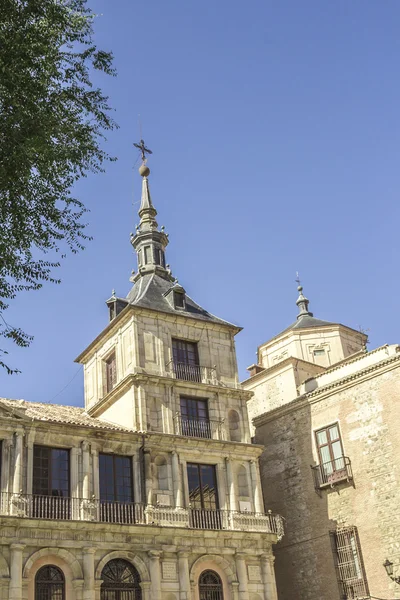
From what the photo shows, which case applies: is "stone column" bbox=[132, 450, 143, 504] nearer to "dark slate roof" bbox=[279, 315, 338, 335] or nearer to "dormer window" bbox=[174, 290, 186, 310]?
"dormer window" bbox=[174, 290, 186, 310]

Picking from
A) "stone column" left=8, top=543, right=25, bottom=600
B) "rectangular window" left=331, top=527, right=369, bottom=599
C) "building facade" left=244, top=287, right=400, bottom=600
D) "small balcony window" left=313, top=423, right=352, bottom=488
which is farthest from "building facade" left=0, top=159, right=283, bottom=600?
"small balcony window" left=313, top=423, right=352, bottom=488

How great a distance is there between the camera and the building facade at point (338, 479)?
26.3 m

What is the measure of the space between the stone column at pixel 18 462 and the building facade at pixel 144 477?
0.11 ft

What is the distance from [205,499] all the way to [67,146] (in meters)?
16.1

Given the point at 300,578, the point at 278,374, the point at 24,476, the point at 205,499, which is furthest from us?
the point at 278,374

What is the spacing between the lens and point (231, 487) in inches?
1068

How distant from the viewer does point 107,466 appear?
2541 cm

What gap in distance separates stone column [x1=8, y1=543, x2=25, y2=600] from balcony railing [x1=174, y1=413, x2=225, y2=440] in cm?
772

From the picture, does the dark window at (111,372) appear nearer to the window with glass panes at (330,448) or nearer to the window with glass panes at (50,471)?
the window with glass panes at (50,471)

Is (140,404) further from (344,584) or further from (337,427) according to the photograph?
(344,584)

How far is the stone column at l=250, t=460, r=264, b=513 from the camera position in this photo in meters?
27.4

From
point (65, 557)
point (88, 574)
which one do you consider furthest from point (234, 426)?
point (65, 557)

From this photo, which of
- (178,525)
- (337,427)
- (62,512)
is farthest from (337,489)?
(62,512)

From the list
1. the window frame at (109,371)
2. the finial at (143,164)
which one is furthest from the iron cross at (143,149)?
the window frame at (109,371)
